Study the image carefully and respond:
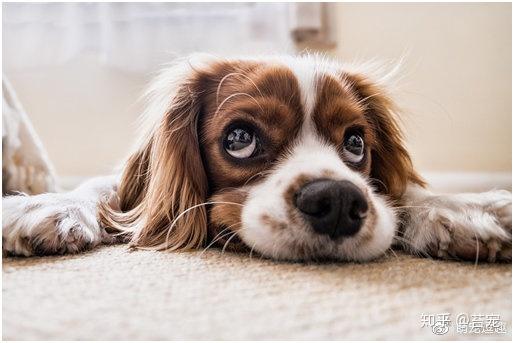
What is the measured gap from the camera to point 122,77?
294cm

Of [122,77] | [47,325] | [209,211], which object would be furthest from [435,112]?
[47,325]

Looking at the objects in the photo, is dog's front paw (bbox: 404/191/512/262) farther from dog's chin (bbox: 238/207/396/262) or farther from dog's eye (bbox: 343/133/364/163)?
dog's eye (bbox: 343/133/364/163)

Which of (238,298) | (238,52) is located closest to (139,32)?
(238,52)

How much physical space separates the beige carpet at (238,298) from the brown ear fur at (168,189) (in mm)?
185

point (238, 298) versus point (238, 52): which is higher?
point (238, 52)

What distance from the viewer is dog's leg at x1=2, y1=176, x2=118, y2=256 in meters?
1.03

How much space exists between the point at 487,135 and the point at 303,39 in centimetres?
110

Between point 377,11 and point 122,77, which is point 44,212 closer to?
point 122,77

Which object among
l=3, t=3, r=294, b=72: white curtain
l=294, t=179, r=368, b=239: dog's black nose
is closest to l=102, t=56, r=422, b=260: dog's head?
l=294, t=179, r=368, b=239: dog's black nose

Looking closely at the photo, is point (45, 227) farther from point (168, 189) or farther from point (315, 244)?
point (315, 244)

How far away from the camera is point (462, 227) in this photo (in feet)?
3.38

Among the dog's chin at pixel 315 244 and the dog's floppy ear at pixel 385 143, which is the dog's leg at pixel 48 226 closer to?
the dog's chin at pixel 315 244

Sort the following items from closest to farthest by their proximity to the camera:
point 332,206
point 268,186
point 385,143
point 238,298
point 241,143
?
1. point 238,298
2. point 332,206
3. point 268,186
4. point 241,143
5. point 385,143

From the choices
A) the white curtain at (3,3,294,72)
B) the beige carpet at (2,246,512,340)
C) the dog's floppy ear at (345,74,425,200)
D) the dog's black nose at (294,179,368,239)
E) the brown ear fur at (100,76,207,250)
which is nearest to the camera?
the beige carpet at (2,246,512,340)
